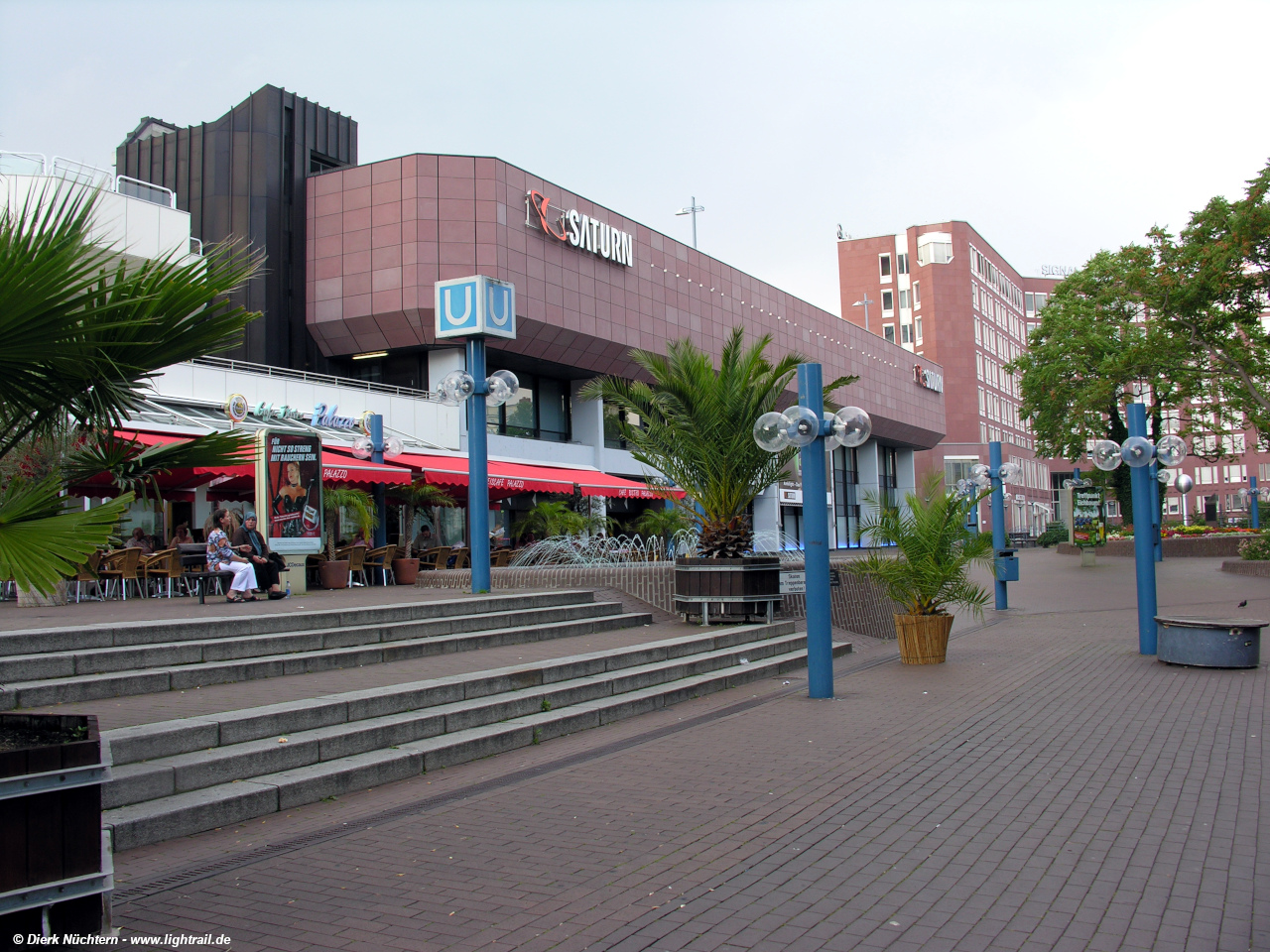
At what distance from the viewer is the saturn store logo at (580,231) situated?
32406mm

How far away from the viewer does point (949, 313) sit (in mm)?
78438

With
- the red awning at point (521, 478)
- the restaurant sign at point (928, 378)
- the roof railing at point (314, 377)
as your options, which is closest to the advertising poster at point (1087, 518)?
the restaurant sign at point (928, 378)

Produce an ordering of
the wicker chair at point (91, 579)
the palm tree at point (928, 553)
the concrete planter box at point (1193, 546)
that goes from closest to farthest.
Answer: the palm tree at point (928, 553) → the wicker chair at point (91, 579) → the concrete planter box at point (1193, 546)

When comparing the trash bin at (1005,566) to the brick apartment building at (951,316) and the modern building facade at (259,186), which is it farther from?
the brick apartment building at (951,316)

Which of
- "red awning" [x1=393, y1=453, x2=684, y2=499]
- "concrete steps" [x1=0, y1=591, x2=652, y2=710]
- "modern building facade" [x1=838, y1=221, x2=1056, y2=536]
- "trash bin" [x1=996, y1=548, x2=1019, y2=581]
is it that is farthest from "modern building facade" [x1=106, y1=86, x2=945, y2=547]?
"modern building facade" [x1=838, y1=221, x2=1056, y2=536]

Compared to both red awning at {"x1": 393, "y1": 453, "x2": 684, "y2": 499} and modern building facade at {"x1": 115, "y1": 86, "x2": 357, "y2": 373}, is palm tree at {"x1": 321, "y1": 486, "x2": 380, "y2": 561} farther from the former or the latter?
modern building facade at {"x1": 115, "y1": 86, "x2": 357, "y2": 373}

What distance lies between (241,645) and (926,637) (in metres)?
7.63

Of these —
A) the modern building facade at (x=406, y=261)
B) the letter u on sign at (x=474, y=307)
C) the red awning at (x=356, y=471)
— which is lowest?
the red awning at (x=356, y=471)

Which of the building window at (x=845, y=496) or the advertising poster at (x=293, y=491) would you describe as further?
the building window at (x=845, y=496)

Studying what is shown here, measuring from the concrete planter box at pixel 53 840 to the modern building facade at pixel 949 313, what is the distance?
74.3 meters

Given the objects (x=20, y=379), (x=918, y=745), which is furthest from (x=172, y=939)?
(x=918, y=745)

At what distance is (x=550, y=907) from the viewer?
14.1 feet

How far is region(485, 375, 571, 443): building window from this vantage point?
112 ft

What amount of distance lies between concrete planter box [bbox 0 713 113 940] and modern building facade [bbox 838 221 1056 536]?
244ft
